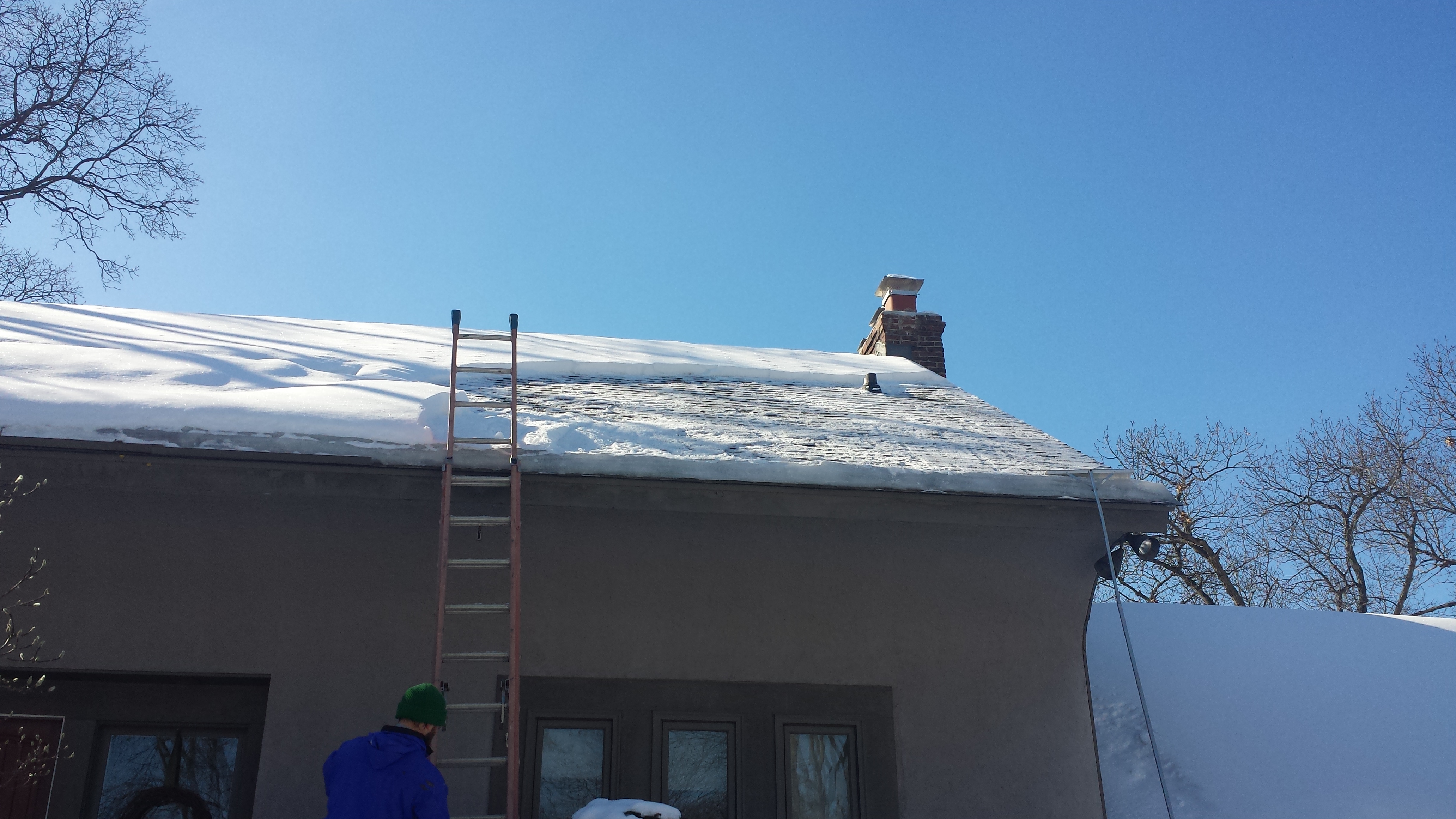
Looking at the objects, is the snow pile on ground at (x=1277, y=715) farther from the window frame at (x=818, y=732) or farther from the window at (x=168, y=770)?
the window at (x=168, y=770)

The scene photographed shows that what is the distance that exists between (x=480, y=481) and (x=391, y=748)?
121 cm

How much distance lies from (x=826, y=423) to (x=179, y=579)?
3.19 metres

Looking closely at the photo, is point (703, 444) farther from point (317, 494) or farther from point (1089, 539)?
point (1089, 539)

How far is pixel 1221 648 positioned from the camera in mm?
5949

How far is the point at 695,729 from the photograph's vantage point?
4.96 meters

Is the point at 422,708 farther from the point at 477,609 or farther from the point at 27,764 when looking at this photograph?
the point at 27,764

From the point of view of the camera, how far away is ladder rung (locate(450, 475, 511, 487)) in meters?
4.00

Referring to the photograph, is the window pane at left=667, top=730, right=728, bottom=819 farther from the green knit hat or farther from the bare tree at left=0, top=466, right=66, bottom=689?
the bare tree at left=0, top=466, right=66, bottom=689

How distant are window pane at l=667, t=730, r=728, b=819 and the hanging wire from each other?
1944 millimetres

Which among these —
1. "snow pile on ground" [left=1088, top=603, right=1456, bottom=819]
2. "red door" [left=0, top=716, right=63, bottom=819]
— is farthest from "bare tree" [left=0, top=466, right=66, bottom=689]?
"snow pile on ground" [left=1088, top=603, right=1456, bottom=819]

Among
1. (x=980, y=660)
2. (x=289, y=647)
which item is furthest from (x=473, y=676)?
(x=980, y=660)

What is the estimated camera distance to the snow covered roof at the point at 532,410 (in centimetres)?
399

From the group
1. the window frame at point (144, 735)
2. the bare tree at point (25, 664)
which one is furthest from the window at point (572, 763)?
the bare tree at point (25, 664)

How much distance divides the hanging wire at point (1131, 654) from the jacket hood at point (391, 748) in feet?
8.68
